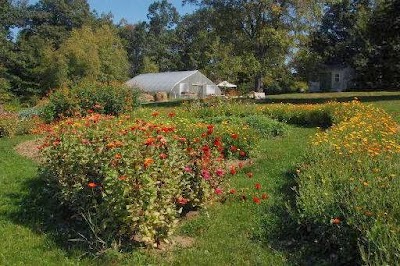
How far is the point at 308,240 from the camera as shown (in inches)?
182

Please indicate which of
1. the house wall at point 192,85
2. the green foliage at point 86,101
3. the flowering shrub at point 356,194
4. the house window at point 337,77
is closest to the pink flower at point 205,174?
the flowering shrub at point 356,194

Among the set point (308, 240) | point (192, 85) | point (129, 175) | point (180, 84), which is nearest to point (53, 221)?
point (129, 175)

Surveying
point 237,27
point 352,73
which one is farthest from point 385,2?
point 352,73

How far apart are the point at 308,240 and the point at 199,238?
1102mm

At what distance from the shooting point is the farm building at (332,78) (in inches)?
1777

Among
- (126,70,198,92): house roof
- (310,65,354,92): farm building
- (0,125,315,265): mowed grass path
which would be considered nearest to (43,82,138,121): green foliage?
(0,125,315,265): mowed grass path

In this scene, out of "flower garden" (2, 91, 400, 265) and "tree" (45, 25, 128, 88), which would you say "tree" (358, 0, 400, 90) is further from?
"tree" (45, 25, 128, 88)

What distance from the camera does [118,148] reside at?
4.54 m

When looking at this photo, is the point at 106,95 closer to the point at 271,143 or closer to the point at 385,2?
the point at 271,143

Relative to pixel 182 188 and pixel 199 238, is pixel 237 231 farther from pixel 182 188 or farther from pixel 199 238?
pixel 182 188

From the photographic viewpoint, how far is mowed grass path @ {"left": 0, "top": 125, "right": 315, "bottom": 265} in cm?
429

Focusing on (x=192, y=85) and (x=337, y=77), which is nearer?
(x=337, y=77)

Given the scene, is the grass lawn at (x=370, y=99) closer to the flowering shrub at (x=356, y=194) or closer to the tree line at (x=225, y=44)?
the tree line at (x=225, y=44)

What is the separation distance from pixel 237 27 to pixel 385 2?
8025 mm
